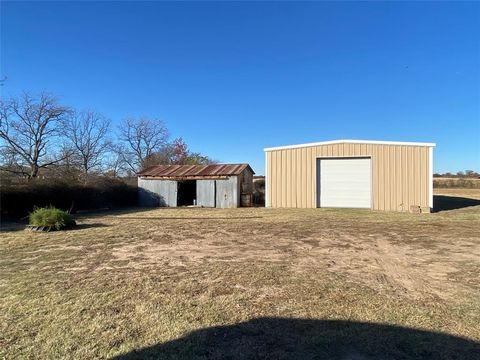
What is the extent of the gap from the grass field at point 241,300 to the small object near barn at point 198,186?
13388 millimetres

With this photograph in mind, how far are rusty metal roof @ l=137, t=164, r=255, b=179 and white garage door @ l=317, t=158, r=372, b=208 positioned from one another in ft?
17.1

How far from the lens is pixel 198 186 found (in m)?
22.3

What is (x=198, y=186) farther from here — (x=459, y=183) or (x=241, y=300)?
(x=459, y=183)

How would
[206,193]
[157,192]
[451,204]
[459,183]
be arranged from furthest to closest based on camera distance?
[459,183] → [157,192] → [206,193] → [451,204]

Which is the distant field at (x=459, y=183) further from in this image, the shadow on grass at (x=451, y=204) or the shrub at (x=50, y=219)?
the shrub at (x=50, y=219)

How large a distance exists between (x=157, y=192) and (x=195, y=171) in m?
2.83

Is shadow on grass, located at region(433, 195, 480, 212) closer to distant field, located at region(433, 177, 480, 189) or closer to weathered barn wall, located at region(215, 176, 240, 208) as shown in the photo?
weathered barn wall, located at region(215, 176, 240, 208)

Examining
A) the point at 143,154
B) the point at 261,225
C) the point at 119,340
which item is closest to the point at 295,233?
the point at 261,225

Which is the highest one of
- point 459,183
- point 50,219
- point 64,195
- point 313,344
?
point 459,183

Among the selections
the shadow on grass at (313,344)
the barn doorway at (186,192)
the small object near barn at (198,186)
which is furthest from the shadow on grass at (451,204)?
the shadow on grass at (313,344)

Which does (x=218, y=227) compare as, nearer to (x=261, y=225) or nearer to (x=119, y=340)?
(x=261, y=225)

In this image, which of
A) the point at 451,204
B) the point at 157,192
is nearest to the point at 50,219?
the point at 157,192

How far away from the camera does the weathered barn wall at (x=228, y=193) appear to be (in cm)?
2130

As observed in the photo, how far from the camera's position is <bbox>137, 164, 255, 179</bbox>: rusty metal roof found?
71.8 feet
